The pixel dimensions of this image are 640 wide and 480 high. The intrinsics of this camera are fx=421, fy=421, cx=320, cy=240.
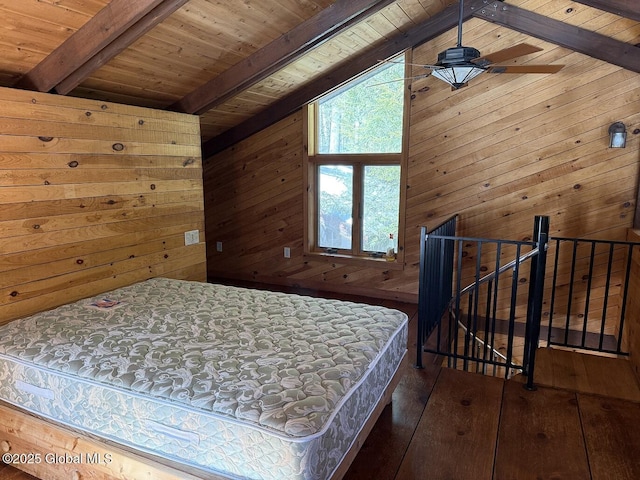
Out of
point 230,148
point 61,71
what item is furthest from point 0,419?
point 230,148

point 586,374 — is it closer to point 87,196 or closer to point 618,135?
point 618,135

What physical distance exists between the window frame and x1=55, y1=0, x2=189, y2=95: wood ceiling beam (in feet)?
7.90

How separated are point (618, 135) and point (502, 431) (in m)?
2.70

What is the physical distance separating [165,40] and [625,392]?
3.70 metres

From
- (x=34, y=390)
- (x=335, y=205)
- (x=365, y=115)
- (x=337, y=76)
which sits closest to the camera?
(x=34, y=390)

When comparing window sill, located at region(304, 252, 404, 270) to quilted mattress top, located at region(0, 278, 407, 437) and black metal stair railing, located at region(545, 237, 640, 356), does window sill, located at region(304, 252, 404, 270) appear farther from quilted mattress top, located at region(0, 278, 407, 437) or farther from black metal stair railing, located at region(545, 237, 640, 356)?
quilted mattress top, located at region(0, 278, 407, 437)

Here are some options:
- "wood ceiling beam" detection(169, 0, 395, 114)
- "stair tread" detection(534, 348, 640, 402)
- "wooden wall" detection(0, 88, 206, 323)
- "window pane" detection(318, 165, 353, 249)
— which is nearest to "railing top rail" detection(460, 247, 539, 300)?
"stair tread" detection(534, 348, 640, 402)

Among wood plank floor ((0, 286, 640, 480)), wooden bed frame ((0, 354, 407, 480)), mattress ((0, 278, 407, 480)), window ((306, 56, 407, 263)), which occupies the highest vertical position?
window ((306, 56, 407, 263))

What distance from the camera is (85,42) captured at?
2.34m

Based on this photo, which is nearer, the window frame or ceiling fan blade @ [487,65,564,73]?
ceiling fan blade @ [487,65,564,73]

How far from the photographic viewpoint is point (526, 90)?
375cm

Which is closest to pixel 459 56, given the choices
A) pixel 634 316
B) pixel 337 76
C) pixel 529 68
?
pixel 529 68

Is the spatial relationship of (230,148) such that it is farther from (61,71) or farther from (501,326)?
(501,326)

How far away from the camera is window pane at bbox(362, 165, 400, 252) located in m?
4.46
